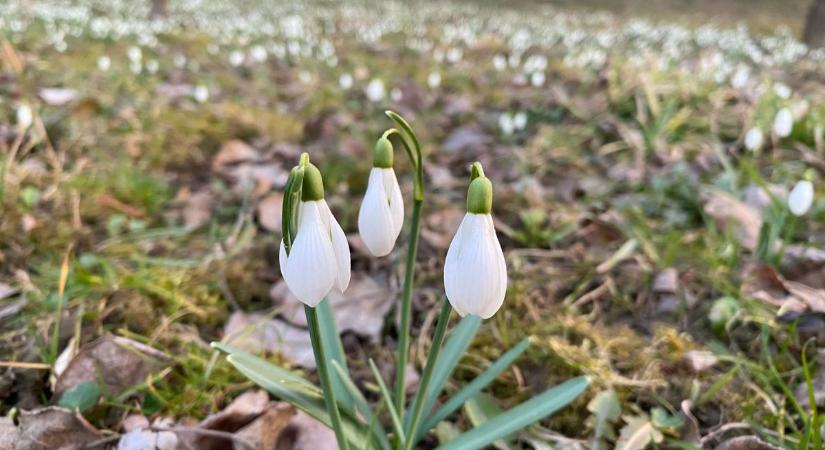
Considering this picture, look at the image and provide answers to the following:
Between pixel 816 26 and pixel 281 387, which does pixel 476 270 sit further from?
pixel 816 26

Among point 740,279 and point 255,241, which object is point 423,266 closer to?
point 255,241

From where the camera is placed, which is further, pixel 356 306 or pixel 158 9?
pixel 158 9

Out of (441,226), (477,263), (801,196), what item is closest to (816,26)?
(801,196)

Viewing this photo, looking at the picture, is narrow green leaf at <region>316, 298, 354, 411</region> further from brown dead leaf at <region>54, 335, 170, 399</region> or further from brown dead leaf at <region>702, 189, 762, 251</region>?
brown dead leaf at <region>702, 189, 762, 251</region>

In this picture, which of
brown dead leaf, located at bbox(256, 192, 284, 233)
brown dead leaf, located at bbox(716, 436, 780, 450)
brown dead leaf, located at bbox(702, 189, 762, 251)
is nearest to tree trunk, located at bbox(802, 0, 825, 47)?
brown dead leaf, located at bbox(702, 189, 762, 251)

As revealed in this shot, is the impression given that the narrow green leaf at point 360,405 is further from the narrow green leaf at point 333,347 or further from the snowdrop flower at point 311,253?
the snowdrop flower at point 311,253

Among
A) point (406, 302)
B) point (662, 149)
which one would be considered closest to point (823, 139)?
point (662, 149)
